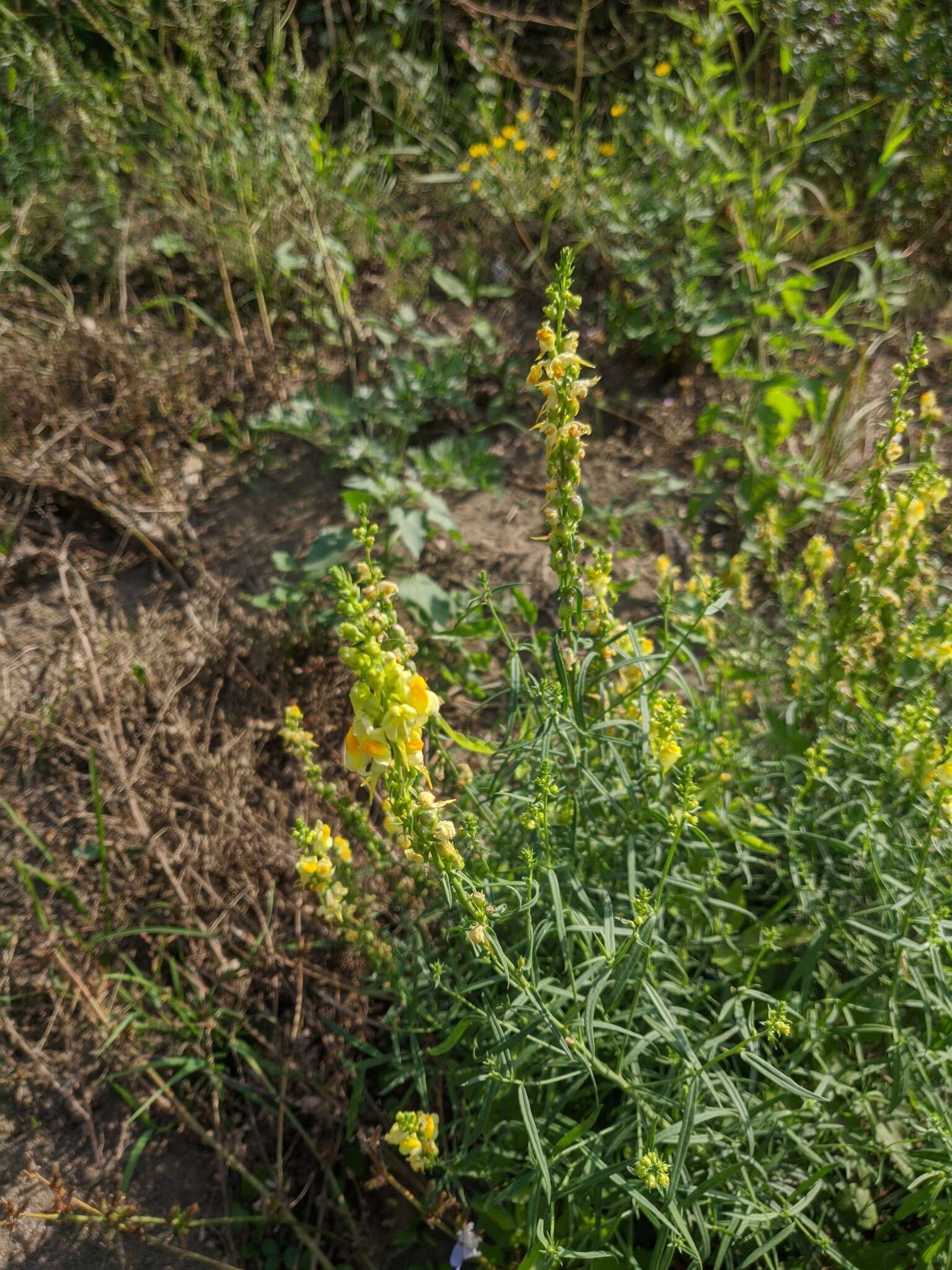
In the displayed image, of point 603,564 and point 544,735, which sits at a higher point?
point 603,564

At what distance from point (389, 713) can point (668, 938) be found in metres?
1.16

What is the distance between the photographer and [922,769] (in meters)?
1.81

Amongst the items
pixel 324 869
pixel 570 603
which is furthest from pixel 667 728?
pixel 324 869

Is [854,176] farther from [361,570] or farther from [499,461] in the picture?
[361,570]

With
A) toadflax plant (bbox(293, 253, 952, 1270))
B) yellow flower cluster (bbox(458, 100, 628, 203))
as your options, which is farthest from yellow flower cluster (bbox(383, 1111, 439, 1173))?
yellow flower cluster (bbox(458, 100, 628, 203))

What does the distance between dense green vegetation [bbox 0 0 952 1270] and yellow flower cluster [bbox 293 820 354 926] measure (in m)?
0.01

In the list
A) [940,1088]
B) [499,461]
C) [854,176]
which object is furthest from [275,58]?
[940,1088]

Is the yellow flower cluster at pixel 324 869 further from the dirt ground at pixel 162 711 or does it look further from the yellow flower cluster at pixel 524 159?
the yellow flower cluster at pixel 524 159

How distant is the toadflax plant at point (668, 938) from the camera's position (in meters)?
1.57

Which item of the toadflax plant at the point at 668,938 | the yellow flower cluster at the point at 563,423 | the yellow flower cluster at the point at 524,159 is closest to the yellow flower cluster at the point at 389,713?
the toadflax plant at the point at 668,938

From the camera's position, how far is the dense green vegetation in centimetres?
171

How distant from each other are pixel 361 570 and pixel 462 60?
4.99 meters

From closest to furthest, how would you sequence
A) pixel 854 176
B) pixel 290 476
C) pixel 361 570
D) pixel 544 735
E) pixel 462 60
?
pixel 361 570 < pixel 544 735 < pixel 290 476 < pixel 854 176 < pixel 462 60

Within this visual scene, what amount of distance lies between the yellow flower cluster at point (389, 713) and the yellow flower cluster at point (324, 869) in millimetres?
457
